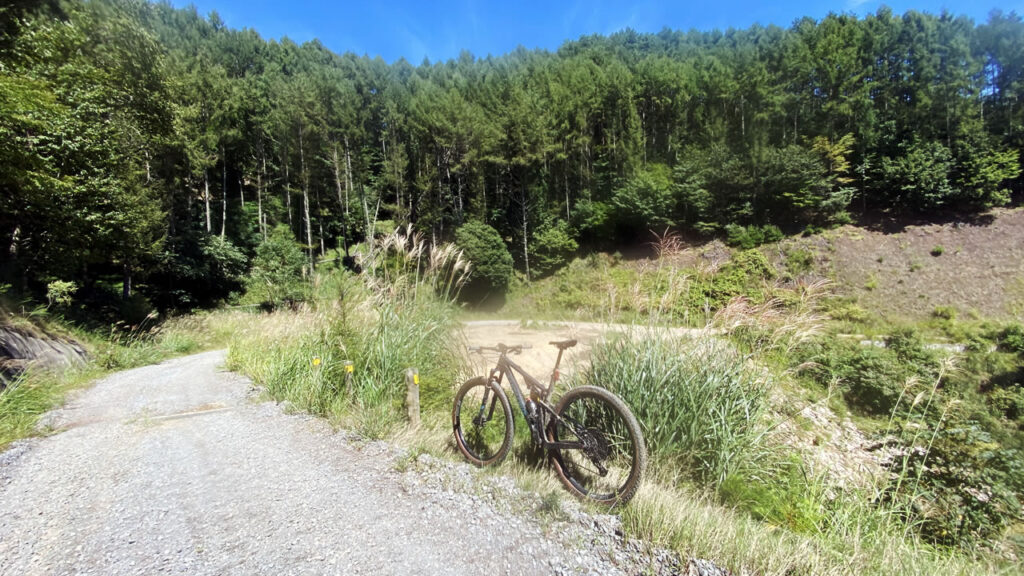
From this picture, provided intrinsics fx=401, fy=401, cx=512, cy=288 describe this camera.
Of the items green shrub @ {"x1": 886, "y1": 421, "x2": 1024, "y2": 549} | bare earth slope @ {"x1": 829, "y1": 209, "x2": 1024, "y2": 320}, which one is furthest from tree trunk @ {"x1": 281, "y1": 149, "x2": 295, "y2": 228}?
bare earth slope @ {"x1": 829, "y1": 209, "x2": 1024, "y2": 320}

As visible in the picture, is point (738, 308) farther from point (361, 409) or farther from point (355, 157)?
point (355, 157)

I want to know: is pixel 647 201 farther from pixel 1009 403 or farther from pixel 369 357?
pixel 369 357

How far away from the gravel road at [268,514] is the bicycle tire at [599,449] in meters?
0.28

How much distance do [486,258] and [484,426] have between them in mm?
A: 22951

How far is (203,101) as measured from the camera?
26656mm

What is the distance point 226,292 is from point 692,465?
91.5ft

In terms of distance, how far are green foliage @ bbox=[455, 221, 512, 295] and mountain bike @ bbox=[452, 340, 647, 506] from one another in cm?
2192

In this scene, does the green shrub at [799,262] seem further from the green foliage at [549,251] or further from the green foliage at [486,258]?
the green foliage at [486,258]

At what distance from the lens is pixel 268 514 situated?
7.98ft

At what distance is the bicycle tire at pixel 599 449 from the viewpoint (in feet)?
8.14

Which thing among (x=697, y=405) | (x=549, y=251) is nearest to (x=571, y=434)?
(x=697, y=405)

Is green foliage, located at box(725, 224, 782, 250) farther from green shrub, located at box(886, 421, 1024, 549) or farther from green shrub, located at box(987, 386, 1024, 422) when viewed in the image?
green shrub, located at box(886, 421, 1024, 549)

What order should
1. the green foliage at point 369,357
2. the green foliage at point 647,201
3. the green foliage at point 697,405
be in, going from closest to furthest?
the green foliage at point 697,405, the green foliage at point 369,357, the green foliage at point 647,201

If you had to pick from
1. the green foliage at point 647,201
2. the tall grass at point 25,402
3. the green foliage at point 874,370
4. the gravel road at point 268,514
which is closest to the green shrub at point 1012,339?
the green foliage at point 874,370
